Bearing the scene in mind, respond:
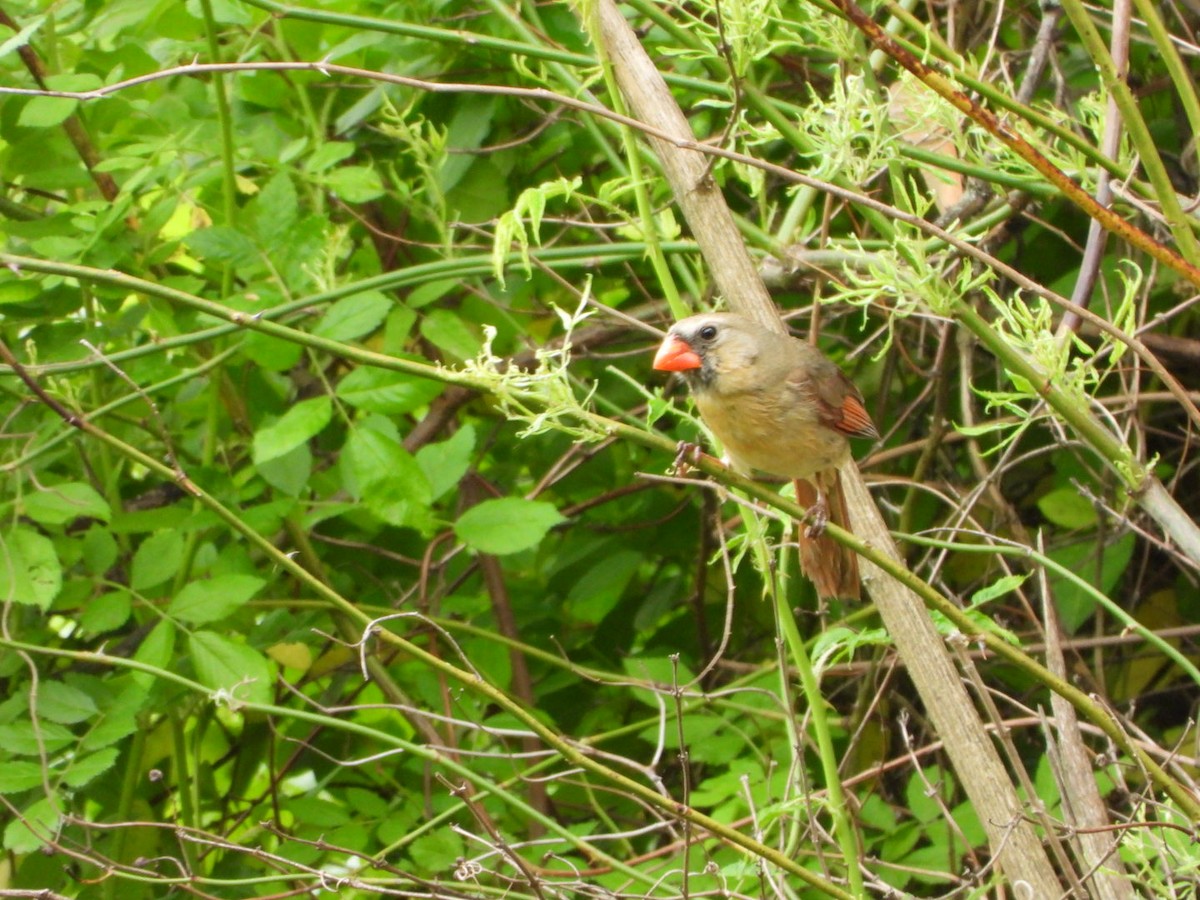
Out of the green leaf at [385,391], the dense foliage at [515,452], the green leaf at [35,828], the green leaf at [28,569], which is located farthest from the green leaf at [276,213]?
the green leaf at [35,828]

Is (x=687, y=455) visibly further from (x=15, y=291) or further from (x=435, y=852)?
(x=15, y=291)

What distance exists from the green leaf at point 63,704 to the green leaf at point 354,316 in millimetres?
770

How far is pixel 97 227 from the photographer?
2641 mm

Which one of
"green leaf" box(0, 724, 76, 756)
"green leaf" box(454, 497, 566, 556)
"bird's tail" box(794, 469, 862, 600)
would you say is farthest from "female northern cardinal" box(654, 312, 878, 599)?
"green leaf" box(0, 724, 76, 756)

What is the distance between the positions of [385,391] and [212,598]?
481mm

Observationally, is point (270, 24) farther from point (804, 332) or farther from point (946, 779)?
point (946, 779)

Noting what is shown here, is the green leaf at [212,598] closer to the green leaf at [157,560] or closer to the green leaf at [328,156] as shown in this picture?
the green leaf at [157,560]

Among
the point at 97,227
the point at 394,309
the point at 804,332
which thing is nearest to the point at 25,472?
the point at 97,227

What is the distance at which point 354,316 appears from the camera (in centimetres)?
256

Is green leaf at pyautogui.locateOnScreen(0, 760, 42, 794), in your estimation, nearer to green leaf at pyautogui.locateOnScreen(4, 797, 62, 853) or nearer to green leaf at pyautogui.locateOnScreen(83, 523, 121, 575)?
green leaf at pyautogui.locateOnScreen(4, 797, 62, 853)

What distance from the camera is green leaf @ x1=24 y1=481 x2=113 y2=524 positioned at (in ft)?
8.46

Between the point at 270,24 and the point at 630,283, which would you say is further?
the point at 630,283

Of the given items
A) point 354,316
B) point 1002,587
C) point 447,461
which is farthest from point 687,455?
point 447,461

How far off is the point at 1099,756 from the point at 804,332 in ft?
5.53
